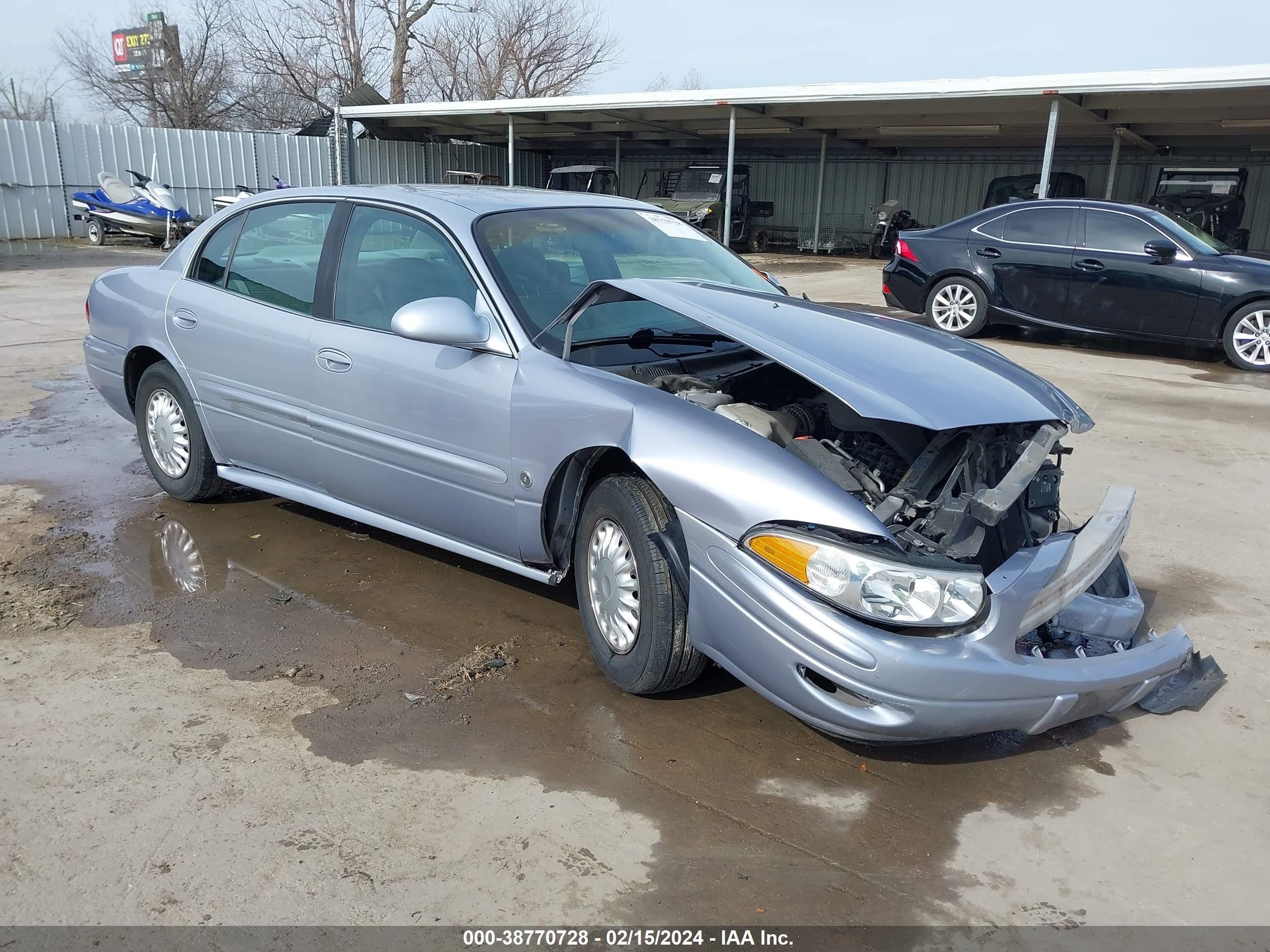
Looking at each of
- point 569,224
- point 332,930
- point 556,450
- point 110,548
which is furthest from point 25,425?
point 332,930

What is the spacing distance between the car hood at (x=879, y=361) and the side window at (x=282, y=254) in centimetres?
152

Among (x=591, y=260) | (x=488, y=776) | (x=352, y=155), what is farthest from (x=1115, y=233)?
(x=352, y=155)

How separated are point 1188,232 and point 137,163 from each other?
844 inches

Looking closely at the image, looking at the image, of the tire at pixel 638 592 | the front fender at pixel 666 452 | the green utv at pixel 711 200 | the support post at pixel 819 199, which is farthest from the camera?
the support post at pixel 819 199

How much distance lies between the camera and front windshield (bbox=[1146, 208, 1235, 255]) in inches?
380

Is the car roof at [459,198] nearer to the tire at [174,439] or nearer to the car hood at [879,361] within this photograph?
the car hood at [879,361]

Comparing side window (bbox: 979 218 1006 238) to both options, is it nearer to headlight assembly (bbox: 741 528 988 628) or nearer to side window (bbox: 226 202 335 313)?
side window (bbox: 226 202 335 313)

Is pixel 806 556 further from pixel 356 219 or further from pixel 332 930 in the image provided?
pixel 356 219

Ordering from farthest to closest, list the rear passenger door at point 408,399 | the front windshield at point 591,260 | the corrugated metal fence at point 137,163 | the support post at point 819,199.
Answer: the support post at point 819,199 → the corrugated metal fence at point 137,163 → the front windshield at point 591,260 → the rear passenger door at point 408,399

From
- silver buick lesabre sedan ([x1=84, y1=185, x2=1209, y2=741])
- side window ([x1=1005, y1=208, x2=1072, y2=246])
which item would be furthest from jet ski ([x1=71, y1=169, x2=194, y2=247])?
silver buick lesabre sedan ([x1=84, y1=185, x2=1209, y2=741])

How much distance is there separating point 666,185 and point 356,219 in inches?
872

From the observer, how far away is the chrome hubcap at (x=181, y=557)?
4.18 metres

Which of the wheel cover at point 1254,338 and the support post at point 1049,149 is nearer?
the wheel cover at point 1254,338

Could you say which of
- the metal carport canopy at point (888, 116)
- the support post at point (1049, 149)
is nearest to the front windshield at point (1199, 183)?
the metal carport canopy at point (888, 116)
